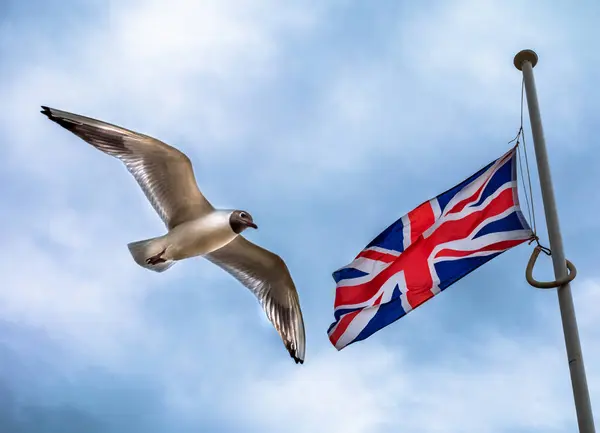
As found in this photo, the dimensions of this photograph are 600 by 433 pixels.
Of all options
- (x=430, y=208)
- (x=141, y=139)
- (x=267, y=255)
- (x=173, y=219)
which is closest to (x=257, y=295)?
(x=267, y=255)

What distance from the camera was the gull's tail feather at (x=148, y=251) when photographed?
12461mm

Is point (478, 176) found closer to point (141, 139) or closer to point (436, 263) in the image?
point (436, 263)

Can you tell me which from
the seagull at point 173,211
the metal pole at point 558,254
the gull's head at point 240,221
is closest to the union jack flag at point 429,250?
the metal pole at point 558,254

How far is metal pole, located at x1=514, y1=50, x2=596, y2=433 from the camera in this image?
6347 mm

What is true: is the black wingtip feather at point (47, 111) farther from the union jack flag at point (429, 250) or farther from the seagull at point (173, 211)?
the union jack flag at point (429, 250)

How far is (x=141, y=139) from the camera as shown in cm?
1209

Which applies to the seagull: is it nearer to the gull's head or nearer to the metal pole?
the gull's head

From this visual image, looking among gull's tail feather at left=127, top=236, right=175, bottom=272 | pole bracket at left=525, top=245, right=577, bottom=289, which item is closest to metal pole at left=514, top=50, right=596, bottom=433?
pole bracket at left=525, top=245, right=577, bottom=289

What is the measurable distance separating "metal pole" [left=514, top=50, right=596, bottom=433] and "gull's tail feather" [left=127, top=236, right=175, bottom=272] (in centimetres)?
639

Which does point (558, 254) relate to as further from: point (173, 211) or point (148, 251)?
point (173, 211)

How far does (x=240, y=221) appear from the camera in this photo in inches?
487

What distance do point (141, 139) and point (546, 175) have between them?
6.60 meters

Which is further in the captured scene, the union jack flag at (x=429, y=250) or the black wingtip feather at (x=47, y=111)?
the black wingtip feather at (x=47, y=111)

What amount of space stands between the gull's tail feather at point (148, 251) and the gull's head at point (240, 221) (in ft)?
3.64
